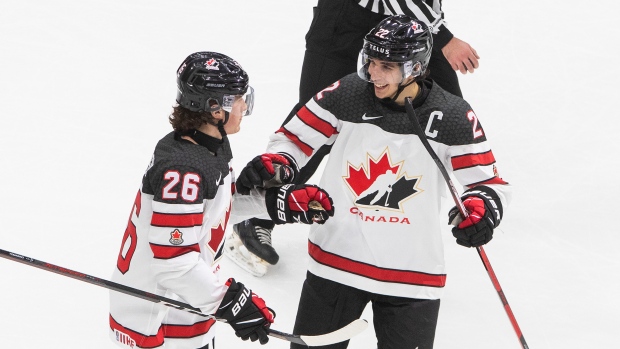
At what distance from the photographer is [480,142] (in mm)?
2990

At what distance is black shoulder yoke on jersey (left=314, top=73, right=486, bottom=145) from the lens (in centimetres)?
296

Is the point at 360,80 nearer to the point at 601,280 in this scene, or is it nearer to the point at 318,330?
the point at 318,330

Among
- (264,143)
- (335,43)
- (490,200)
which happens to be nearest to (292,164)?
(490,200)

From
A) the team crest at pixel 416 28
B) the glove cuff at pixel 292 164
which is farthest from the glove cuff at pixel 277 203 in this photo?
the team crest at pixel 416 28

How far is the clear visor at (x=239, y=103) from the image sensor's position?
268cm

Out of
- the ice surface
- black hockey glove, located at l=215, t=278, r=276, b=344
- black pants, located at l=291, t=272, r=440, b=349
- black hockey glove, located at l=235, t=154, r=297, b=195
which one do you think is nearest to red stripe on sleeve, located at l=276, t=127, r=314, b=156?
black hockey glove, located at l=235, t=154, r=297, b=195

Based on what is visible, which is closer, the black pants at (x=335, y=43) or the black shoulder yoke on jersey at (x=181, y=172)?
the black shoulder yoke on jersey at (x=181, y=172)

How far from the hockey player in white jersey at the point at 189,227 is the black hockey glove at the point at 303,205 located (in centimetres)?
16

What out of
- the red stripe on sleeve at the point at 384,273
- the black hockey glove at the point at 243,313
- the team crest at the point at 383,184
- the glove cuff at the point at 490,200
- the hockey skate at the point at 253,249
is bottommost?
the hockey skate at the point at 253,249

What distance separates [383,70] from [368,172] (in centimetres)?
28

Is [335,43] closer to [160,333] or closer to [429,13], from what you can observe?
[429,13]

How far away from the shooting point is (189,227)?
2568 mm

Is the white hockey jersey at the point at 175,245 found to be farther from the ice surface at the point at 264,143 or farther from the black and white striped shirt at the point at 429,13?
the black and white striped shirt at the point at 429,13

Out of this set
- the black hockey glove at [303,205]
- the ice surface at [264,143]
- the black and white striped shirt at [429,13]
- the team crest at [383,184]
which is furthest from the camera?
the ice surface at [264,143]
